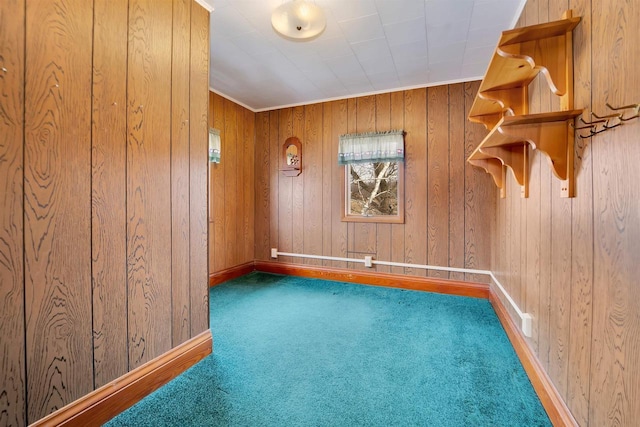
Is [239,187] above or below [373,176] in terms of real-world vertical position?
below

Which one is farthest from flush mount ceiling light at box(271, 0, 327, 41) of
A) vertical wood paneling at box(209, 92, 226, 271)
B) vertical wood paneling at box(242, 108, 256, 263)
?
vertical wood paneling at box(242, 108, 256, 263)

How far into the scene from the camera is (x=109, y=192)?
140 centimetres

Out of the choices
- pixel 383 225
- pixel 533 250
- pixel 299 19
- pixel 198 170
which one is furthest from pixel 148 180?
pixel 383 225

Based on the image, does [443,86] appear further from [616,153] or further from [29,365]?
[29,365]

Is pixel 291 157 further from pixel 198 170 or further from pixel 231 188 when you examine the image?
pixel 198 170

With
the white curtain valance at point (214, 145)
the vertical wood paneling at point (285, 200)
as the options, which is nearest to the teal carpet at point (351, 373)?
the vertical wood paneling at point (285, 200)

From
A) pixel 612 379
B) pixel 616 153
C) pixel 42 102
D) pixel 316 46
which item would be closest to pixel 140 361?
pixel 42 102

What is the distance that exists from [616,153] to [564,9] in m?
0.85

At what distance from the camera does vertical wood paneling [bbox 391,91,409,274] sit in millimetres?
3391

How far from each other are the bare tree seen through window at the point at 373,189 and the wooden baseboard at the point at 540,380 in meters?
1.69

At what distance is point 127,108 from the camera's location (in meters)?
1.47

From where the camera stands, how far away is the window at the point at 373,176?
3.40 m

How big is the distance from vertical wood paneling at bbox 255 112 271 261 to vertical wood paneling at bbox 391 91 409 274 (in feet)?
5.83

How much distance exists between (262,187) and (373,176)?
5.37 ft
